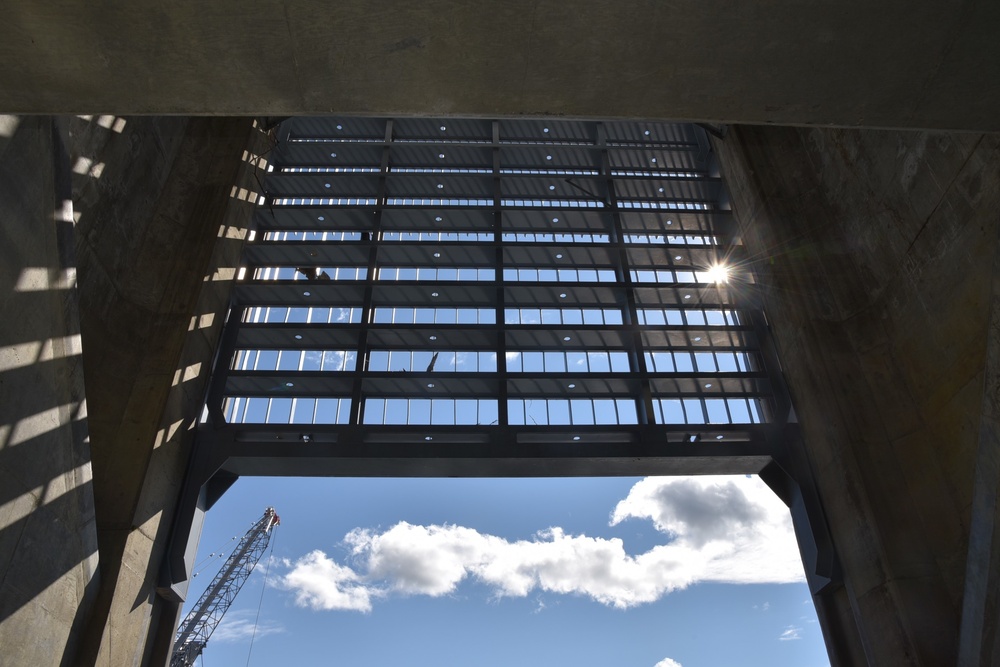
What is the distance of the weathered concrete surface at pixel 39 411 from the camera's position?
8.98 m

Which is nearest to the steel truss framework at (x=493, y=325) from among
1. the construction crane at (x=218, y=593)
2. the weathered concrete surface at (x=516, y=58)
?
the weathered concrete surface at (x=516, y=58)

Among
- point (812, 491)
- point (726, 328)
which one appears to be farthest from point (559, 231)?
point (812, 491)

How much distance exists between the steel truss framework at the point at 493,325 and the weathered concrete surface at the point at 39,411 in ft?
14.1

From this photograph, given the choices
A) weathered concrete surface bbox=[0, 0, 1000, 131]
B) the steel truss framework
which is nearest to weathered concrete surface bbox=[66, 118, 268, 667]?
the steel truss framework

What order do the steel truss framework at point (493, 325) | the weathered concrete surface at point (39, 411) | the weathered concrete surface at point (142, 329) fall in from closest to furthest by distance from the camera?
1. the weathered concrete surface at point (39, 411)
2. the weathered concrete surface at point (142, 329)
3. the steel truss framework at point (493, 325)

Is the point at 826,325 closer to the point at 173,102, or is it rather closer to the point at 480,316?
the point at 480,316

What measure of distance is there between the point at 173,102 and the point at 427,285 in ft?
47.8

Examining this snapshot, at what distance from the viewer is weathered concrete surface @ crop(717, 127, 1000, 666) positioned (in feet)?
40.0

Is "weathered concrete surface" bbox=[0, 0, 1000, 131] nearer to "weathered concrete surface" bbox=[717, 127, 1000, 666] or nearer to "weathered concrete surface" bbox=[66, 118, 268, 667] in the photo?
"weathered concrete surface" bbox=[717, 127, 1000, 666]

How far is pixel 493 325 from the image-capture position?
20.3 meters

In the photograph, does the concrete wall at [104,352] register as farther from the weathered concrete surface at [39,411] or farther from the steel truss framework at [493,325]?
the steel truss framework at [493,325]

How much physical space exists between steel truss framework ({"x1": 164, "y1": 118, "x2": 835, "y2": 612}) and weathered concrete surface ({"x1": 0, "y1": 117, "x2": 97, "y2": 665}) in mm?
4285

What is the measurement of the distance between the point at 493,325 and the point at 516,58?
14.0 m

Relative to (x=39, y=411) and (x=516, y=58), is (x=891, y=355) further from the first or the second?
(x=39, y=411)
